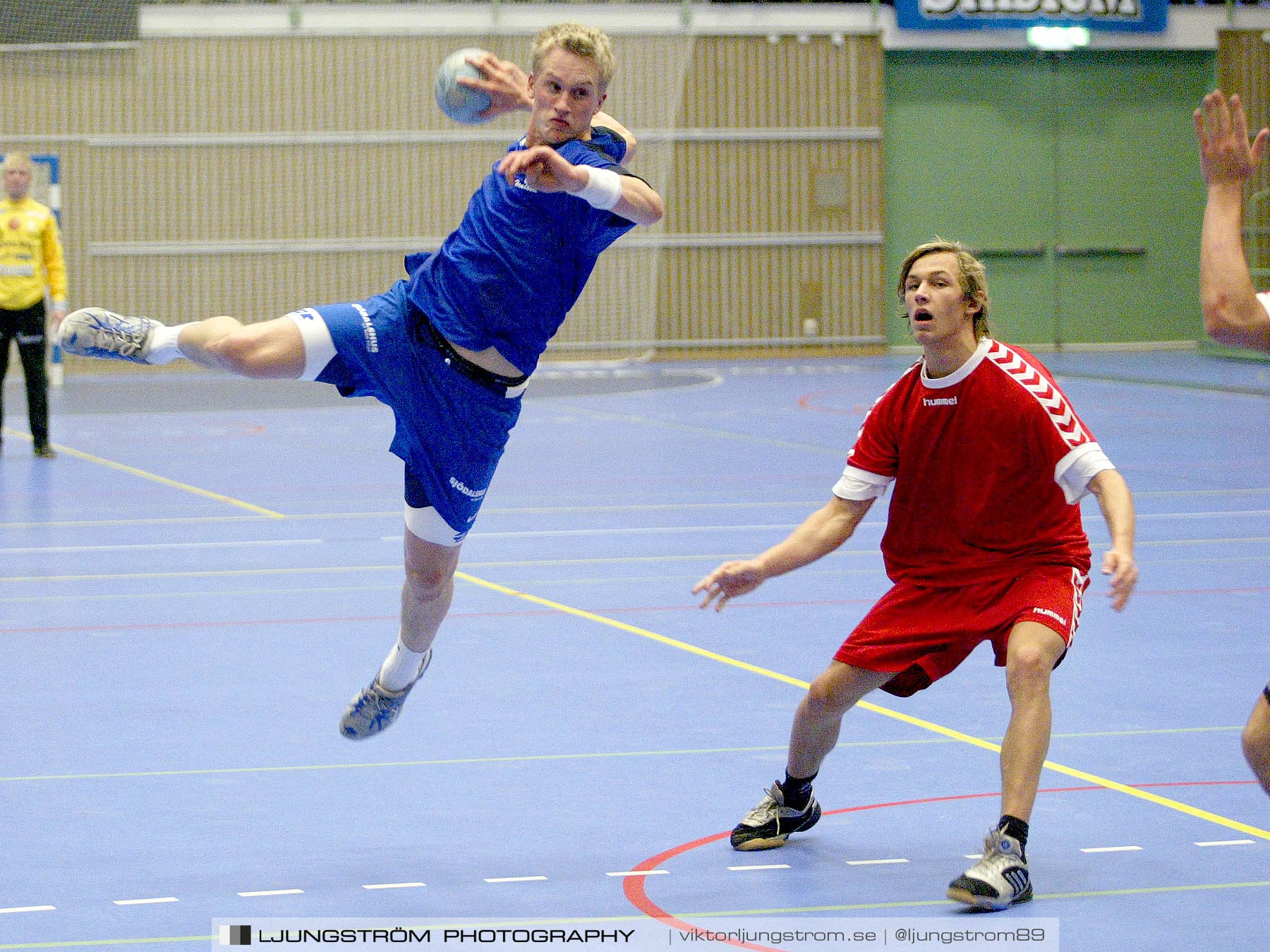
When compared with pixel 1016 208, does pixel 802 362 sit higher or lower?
lower

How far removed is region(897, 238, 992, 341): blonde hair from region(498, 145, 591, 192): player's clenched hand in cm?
88

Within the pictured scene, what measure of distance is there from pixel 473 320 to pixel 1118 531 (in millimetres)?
1859

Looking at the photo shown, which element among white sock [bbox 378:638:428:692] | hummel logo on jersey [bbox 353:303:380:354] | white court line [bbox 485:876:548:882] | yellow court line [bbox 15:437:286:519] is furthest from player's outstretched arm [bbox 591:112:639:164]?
yellow court line [bbox 15:437:286:519]

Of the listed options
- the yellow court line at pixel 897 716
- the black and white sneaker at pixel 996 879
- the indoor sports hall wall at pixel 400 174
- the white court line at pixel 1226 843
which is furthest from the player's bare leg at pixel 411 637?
the indoor sports hall wall at pixel 400 174

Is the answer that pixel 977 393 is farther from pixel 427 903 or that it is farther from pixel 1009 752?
pixel 427 903

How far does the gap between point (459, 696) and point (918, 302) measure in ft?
8.36

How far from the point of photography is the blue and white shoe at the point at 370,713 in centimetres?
517

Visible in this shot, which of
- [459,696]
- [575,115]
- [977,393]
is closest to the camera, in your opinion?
[977,393]

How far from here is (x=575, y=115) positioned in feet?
15.7

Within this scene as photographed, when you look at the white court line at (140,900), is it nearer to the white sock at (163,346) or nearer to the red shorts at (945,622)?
the white sock at (163,346)

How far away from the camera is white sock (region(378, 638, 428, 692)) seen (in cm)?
521

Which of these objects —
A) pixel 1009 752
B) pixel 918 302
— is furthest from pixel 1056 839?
pixel 918 302

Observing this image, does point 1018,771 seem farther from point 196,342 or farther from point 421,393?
point 196,342

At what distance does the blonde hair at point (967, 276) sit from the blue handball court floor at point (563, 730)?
1351 millimetres
